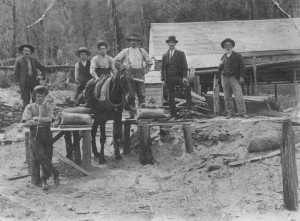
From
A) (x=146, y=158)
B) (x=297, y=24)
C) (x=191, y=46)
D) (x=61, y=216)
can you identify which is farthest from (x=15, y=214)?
(x=297, y=24)

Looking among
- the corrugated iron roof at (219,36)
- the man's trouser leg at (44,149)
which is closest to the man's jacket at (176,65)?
the man's trouser leg at (44,149)

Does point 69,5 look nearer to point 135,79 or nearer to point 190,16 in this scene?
point 190,16

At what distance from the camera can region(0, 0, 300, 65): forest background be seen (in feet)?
Answer: 98.3

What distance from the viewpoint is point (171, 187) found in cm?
793

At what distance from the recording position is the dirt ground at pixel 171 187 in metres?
6.52

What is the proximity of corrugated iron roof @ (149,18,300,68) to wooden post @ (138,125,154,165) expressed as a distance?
1044 centimetres

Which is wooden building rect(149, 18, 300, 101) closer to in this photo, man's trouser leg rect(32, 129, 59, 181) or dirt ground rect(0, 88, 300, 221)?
dirt ground rect(0, 88, 300, 221)

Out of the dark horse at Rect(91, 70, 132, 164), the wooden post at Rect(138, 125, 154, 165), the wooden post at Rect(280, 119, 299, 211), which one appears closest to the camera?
the wooden post at Rect(280, 119, 299, 211)

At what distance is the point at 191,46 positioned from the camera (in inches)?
819

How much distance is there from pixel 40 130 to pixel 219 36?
16.0 m

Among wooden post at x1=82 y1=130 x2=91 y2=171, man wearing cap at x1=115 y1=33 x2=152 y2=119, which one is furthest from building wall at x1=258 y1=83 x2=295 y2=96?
wooden post at x1=82 y1=130 x2=91 y2=171

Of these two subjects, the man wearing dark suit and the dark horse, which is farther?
the man wearing dark suit

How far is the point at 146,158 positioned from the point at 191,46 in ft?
41.0

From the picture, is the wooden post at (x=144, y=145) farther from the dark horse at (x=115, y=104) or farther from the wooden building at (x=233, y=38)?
the wooden building at (x=233, y=38)
